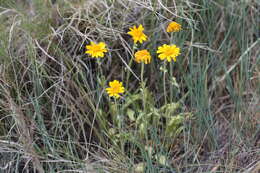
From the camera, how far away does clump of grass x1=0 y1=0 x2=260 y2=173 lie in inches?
49.4

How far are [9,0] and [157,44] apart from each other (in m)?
0.63

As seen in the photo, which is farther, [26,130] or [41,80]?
[41,80]

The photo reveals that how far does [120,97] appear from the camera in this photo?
143 centimetres

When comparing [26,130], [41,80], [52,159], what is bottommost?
[52,159]

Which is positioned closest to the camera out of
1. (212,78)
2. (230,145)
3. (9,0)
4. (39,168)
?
(39,168)

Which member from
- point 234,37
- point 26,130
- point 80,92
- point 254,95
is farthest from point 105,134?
point 234,37

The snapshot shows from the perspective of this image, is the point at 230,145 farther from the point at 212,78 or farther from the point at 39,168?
the point at 39,168

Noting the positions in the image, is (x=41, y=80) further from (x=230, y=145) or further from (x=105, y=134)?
(x=230, y=145)

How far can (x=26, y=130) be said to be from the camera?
3.98 ft

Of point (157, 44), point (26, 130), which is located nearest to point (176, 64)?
point (157, 44)

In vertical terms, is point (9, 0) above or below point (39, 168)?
above

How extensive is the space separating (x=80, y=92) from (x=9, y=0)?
1.51 ft

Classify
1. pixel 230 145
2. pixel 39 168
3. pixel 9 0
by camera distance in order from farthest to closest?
pixel 9 0 < pixel 230 145 < pixel 39 168

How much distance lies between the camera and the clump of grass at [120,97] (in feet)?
4.11
